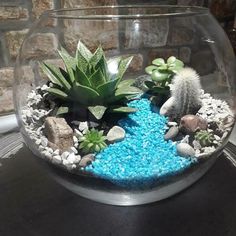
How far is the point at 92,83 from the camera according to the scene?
1.48 ft

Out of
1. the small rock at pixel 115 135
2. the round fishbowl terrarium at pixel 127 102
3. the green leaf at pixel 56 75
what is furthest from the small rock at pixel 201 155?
the green leaf at pixel 56 75

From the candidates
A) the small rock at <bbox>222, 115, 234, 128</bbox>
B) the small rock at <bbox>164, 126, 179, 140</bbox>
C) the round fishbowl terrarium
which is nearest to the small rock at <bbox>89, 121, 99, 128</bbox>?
the round fishbowl terrarium

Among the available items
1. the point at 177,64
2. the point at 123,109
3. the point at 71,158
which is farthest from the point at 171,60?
the point at 71,158

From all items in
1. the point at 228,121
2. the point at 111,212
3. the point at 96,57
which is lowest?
the point at 111,212

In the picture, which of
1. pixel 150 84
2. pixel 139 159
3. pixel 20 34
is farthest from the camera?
pixel 20 34

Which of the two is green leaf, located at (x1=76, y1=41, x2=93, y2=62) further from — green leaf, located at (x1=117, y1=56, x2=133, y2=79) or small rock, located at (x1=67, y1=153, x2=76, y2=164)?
small rock, located at (x1=67, y1=153, x2=76, y2=164)

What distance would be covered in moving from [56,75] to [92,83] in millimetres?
75

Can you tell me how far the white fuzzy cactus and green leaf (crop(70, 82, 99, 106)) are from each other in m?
0.11

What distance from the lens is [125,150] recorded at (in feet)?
1.45

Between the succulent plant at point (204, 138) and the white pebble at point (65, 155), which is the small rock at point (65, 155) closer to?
the white pebble at point (65, 155)

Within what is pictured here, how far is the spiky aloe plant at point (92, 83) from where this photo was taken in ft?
Answer: 1.45

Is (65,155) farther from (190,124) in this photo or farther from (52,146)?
(190,124)

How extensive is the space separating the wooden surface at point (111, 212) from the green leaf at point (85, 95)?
17 centimetres

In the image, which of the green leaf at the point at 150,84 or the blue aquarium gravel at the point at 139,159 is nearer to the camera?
the blue aquarium gravel at the point at 139,159
